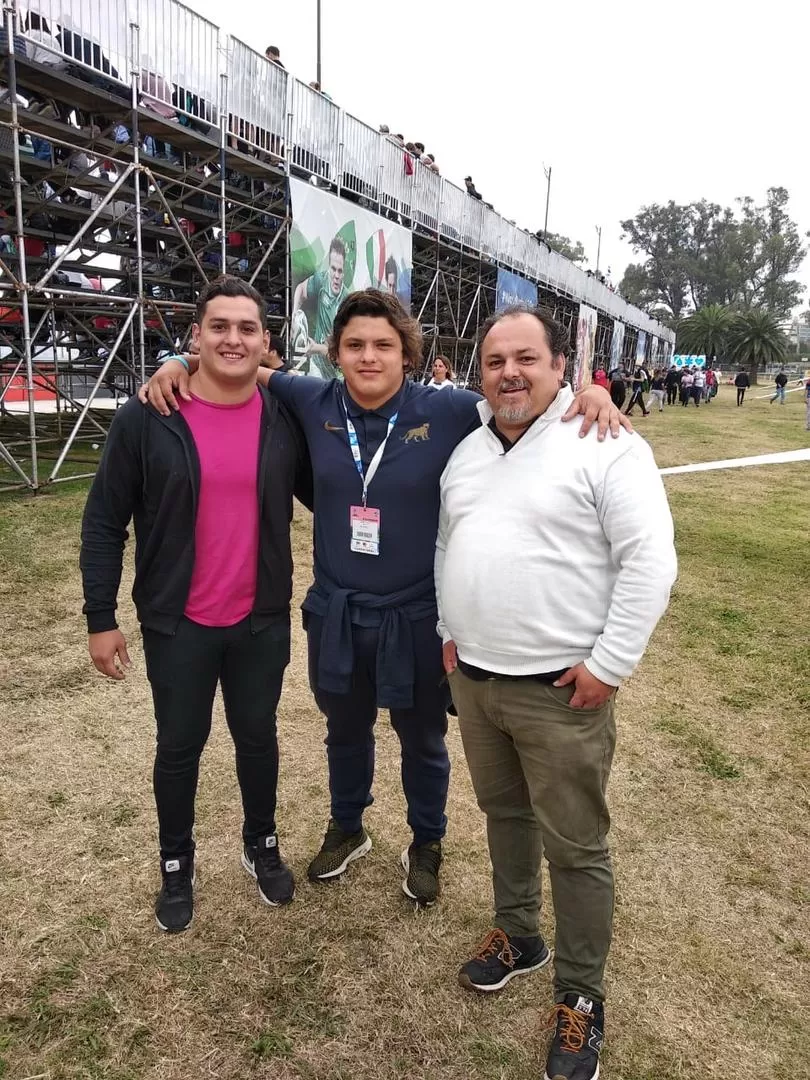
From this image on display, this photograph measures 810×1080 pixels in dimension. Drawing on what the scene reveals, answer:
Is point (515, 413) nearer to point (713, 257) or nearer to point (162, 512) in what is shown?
point (162, 512)

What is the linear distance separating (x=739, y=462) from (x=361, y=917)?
12.8 meters

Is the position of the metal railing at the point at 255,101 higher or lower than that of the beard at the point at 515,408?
higher

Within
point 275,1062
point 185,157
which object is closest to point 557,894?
point 275,1062

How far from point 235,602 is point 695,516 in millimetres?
7540

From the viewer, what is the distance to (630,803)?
307 centimetres

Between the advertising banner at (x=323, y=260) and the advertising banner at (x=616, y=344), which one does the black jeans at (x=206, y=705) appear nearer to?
the advertising banner at (x=323, y=260)

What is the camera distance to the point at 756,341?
166ft

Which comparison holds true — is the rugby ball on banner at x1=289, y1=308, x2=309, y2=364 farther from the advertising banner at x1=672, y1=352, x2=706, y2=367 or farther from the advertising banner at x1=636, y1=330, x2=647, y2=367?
the advertising banner at x1=672, y1=352, x2=706, y2=367

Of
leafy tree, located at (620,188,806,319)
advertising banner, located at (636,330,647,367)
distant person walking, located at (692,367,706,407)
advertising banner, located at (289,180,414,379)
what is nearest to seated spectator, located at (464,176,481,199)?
advertising banner, located at (289,180,414,379)

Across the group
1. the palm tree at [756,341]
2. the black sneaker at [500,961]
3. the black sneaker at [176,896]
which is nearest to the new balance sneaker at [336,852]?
the black sneaker at [176,896]

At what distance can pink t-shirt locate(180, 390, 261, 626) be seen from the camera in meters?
2.08

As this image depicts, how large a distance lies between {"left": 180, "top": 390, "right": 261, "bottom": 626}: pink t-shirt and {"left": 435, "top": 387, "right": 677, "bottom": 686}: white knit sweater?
0.66m

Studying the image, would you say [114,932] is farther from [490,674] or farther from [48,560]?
[48,560]

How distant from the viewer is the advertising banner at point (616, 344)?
3966 cm
